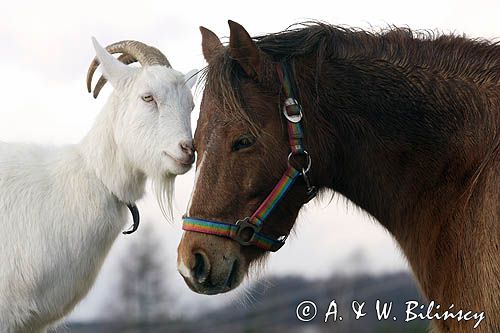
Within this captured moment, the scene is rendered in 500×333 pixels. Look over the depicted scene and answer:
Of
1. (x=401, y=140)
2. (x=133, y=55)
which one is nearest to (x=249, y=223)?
(x=401, y=140)

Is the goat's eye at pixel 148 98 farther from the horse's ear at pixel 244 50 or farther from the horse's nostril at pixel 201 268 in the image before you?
the horse's nostril at pixel 201 268

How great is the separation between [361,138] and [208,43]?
1440 millimetres

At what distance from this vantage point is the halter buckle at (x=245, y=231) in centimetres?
423

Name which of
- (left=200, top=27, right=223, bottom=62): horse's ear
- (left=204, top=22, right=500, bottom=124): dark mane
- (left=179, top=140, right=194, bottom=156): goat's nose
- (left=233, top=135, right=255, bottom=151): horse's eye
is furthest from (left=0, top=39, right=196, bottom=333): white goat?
(left=233, top=135, right=255, bottom=151): horse's eye

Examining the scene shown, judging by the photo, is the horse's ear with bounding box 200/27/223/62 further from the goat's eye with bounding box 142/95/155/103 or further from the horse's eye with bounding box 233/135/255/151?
the goat's eye with bounding box 142/95/155/103

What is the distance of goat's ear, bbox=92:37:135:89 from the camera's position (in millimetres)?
7434

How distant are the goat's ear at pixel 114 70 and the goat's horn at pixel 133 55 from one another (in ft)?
0.64

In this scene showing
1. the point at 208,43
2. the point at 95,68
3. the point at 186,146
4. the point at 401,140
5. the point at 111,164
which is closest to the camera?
the point at 401,140

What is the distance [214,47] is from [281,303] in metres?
7.22

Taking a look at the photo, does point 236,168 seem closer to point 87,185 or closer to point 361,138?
point 361,138

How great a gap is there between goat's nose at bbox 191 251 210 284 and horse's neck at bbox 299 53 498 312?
2.82 feet

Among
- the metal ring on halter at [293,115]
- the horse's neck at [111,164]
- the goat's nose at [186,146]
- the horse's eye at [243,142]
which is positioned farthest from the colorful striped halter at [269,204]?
the horse's neck at [111,164]

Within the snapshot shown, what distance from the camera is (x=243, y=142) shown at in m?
4.23

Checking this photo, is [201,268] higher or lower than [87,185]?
higher
